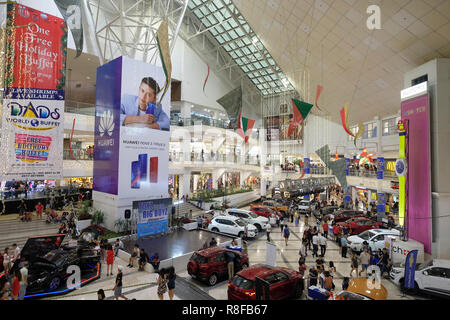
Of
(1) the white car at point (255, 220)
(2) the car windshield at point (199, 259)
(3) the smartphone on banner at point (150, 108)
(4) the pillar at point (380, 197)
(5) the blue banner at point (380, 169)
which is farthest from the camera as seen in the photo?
(5) the blue banner at point (380, 169)

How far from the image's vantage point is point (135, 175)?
1589 centimetres

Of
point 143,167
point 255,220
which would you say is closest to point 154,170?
point 143,167


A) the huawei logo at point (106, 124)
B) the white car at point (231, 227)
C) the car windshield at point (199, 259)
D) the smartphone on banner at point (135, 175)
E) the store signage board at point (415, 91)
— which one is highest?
the store signage board at point (415, 91)

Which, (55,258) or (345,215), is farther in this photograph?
(345,215)

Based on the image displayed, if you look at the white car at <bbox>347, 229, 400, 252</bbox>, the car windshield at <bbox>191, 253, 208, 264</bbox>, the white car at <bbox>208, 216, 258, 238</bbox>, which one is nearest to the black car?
the car windshield at <bbox>191, 253, 208, 264</bbox>

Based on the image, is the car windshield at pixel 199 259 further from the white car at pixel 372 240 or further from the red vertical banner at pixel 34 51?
the white car at pixel 372 240

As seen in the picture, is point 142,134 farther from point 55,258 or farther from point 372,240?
point 372,240

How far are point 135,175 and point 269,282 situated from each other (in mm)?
10993

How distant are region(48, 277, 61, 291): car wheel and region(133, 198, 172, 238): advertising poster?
18.9 feet

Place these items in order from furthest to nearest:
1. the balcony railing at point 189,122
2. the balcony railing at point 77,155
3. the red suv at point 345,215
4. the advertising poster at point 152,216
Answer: the balcony railing at point 189,122, the balcony railing at point 77,155, the red suv at point 345,215, the advertising poster at point 152,216

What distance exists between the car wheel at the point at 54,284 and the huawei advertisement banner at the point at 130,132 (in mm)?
7026

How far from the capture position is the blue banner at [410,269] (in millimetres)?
8352

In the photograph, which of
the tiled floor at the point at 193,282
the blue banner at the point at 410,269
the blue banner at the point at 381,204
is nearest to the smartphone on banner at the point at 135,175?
the tiled floor at the point at 193,282

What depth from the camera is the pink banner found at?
37.8ft
